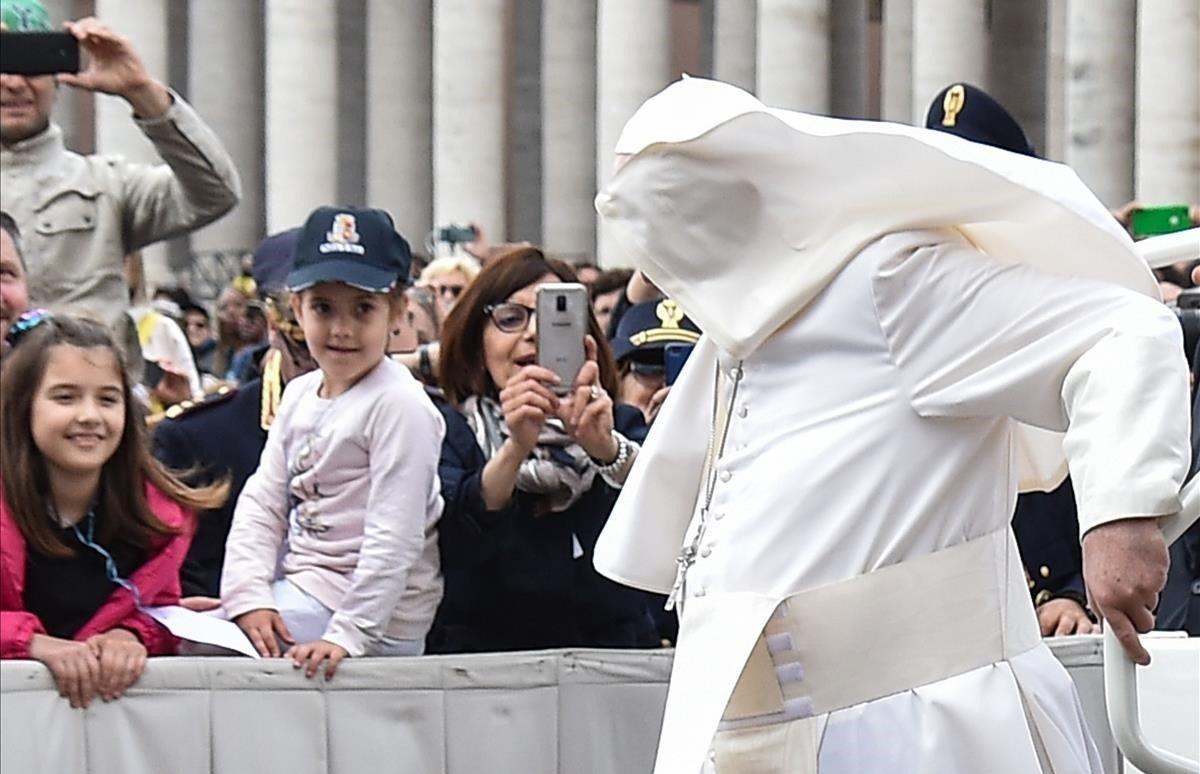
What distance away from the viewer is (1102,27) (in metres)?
33.2

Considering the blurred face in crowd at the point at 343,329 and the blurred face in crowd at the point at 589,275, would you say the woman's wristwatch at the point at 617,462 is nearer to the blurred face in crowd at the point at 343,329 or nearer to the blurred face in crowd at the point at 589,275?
the blurred face in crowd at the point at 343,329

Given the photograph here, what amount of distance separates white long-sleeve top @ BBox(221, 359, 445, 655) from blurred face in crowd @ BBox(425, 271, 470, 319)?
6.46m

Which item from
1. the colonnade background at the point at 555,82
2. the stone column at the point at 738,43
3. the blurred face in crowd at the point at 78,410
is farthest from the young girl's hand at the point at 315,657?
the stone column at the point at 738,43

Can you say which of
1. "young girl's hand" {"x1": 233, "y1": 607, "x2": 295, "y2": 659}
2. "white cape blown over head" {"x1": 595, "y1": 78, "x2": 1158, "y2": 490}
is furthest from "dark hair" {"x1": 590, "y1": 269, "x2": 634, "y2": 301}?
Result: "white cape blown over head" {"x1": 595, "y1": 78, "x2": 1158, "y2": 490}

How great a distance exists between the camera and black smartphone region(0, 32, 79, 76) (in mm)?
7395

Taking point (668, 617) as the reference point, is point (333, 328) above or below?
above

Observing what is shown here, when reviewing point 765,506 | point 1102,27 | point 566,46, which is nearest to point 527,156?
point 566,46

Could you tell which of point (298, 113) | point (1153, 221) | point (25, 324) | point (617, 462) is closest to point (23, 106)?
point (25, 324)

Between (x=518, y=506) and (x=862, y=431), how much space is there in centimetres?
284

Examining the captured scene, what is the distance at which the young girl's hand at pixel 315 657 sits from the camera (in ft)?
21.8

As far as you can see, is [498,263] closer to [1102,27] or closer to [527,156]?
[1102,27]

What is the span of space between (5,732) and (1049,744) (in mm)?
2915

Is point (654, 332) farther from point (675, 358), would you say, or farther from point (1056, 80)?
point (1056, 80)

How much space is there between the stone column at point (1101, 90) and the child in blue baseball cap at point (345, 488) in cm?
2668
